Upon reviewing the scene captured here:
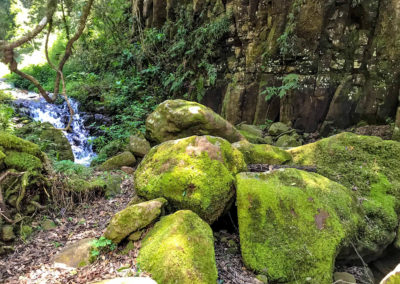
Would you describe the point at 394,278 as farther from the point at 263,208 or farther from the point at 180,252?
the point at 263,208

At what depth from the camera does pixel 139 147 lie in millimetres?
7137

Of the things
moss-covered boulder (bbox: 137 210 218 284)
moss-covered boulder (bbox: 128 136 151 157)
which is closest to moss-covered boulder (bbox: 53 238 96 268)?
moss-covered boulder (bbox: 137 210 218 284)

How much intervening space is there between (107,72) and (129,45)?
2.44 meters

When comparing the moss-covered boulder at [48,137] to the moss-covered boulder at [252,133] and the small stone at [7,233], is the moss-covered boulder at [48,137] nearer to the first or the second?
the small stone at [7,233]

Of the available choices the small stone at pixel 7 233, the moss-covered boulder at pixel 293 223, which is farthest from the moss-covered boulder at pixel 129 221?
the small stone at pixel 7 233

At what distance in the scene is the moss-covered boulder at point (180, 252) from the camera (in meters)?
2.54

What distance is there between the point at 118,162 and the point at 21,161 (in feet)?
9.26

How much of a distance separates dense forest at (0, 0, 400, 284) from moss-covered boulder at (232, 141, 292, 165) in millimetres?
23

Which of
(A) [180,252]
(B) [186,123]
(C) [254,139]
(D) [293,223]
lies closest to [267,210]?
(D) [293,223]

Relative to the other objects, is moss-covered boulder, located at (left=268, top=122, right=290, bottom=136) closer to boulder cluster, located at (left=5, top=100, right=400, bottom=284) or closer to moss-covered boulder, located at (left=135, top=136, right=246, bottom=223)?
boulder cluster, located at (left=5, top=100, right=400, bottom=284)

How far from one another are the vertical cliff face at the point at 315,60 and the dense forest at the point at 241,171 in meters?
0.04

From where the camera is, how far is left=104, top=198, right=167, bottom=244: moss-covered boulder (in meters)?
3.15

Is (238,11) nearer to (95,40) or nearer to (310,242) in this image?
(310,242)

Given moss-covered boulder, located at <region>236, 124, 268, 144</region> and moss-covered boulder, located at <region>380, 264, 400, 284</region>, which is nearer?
moss-covered boulder, located at <region>380, 264, 400, 284</region>
